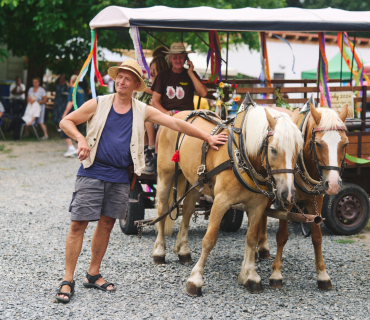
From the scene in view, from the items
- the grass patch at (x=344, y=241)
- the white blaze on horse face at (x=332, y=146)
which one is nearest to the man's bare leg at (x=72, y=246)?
the white blaze on horse face at (x=332, y=146)

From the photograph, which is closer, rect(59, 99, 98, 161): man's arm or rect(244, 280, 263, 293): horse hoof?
rect(59, 99, 98, 161): man's arm

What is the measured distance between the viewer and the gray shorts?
3.61 metres

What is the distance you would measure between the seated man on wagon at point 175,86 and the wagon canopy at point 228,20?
1.84 feet

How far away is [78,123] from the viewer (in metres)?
3.56

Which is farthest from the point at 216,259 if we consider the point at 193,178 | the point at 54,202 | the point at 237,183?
the point at 54,202

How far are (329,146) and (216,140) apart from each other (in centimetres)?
91

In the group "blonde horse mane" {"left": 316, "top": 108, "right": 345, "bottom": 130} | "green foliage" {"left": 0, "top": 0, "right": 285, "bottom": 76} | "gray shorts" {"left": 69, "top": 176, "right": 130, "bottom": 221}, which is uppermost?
"green foliage" {"left": 0, "top": 0, "right": 285, "bottom": 76}

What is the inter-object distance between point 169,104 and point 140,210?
1.34 m

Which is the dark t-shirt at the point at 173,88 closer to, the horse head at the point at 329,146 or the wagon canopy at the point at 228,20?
the wagon canopy at the point at 228,20

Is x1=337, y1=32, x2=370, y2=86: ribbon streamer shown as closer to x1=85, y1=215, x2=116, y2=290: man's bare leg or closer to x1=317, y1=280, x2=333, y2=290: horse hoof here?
x1=317, y1=280, x2=333, y2=290: horse hoof

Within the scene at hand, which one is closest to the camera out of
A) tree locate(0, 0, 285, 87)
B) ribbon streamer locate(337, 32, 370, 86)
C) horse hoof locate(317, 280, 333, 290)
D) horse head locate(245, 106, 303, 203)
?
horse head locate(245, 106, 303, 203)

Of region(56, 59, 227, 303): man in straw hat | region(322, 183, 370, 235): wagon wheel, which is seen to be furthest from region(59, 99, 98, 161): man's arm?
region(322, 183, 370, 235): wagon wheel

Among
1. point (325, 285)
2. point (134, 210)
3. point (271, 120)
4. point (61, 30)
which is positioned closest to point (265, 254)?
point (325, 285)

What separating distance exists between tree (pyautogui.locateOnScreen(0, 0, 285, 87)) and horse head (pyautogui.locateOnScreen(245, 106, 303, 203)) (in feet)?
27.9
